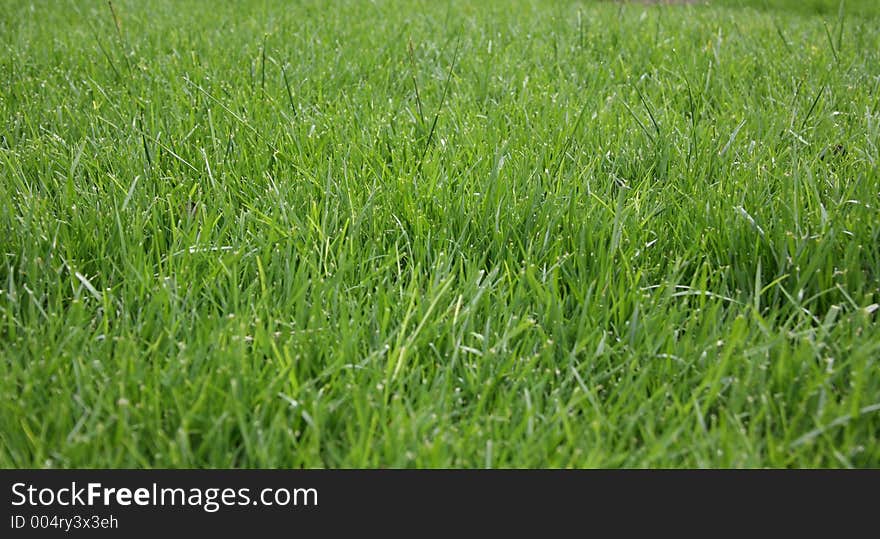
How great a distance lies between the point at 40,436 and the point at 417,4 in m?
→ 4.51

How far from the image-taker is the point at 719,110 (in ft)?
10.2

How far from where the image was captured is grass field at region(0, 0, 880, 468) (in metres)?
1.47

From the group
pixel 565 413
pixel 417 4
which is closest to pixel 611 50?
pixel 417 4

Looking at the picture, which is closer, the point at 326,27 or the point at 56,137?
the point at 56,137

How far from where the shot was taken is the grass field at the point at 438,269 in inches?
57.9

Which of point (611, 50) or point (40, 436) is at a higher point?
point (611, 50)

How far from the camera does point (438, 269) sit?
1.88 meters
